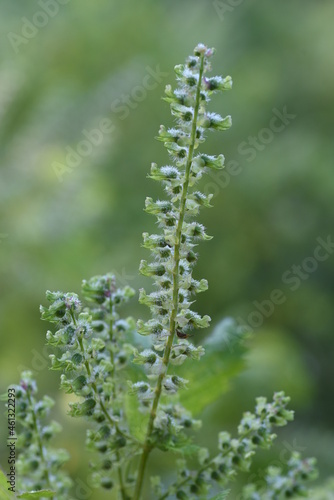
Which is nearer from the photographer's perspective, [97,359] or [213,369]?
[97,359]

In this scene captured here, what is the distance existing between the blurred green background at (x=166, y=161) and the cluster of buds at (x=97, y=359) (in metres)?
1.28

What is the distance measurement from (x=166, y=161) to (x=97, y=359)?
3382 millimetres

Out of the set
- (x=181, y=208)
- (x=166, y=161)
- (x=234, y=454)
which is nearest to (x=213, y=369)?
(x=234, y=454)

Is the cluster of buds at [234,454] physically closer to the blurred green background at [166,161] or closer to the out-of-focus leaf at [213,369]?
the out-of-focus leaf at [213,369]

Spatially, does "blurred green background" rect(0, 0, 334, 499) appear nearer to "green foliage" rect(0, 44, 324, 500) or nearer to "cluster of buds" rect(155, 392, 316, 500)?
"green foliage" rect(0, 44, 324, 500)

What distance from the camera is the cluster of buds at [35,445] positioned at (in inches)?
44.5

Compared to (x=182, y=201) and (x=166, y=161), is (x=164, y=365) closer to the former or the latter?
(x=182, y=201)

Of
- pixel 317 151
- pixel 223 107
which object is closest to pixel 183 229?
pixel 317 151

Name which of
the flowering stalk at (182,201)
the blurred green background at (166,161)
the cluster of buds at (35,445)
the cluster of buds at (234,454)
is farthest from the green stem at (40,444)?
the blurred green background at (166,161)

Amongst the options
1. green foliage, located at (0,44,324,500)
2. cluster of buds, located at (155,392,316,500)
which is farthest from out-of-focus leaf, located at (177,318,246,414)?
cluster of buds, located at (155,392,316,500)

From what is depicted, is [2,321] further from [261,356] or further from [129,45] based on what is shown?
[129,45]

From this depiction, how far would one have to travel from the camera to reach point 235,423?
3090 millimetres

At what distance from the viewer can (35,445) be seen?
114 cm

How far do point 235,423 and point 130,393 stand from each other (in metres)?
2.20
